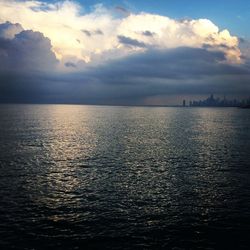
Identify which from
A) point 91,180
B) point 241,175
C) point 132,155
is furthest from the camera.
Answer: point 132,155

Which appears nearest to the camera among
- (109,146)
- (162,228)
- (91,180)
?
(162,228)

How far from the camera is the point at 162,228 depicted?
111ft

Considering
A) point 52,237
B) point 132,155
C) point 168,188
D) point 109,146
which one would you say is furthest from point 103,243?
point 109,146

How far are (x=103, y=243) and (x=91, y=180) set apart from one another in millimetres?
23577

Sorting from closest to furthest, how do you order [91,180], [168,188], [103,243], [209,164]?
[103,243] < [168,188] < [91,180] < [209,164]

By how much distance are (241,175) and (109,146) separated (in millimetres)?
45552

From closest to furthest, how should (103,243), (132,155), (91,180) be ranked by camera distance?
1. (103,243)
2. (91,180)
3. (132,155)

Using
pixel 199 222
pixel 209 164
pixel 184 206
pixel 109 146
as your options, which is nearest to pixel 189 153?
pixel 209 164

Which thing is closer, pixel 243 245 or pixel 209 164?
pixel 243 245

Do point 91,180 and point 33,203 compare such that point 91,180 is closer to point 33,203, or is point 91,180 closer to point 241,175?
point 33,203

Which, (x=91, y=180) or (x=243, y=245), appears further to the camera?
(x=91, y=180)

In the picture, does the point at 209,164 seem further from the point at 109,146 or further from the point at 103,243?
the point at 103,243

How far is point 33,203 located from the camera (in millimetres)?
41312

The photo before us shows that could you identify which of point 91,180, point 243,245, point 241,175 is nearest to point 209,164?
point 241,175
